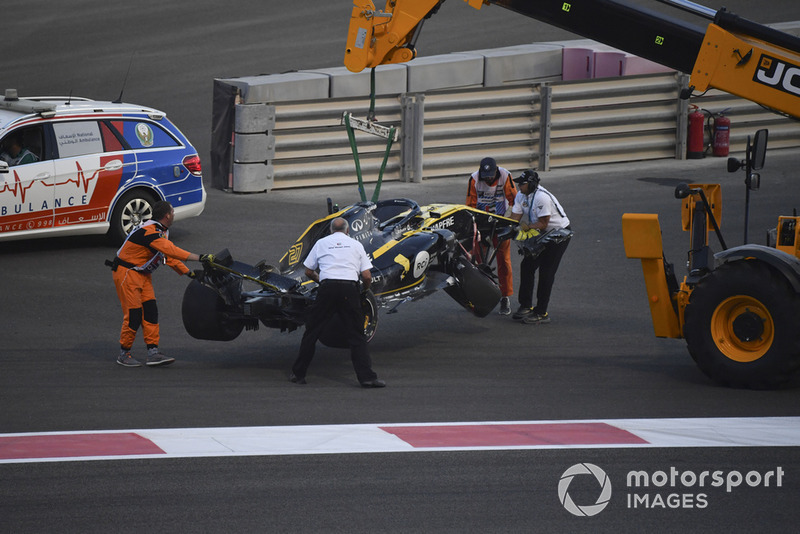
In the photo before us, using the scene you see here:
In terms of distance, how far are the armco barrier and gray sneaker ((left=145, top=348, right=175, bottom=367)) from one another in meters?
8.70

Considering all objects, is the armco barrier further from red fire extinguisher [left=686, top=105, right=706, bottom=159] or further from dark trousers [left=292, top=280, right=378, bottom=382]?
dark trousers [left=292, top=280, right=378, bottom=382]

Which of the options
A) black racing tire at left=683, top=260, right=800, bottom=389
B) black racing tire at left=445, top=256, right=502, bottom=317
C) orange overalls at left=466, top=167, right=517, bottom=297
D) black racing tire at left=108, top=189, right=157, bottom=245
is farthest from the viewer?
black racing tire at left=108, top=189, right=157, bottom=245

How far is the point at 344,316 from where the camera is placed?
410 inches

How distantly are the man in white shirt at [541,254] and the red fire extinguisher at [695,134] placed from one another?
10.1m

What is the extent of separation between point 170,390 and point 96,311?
3.33m

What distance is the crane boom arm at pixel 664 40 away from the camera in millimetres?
10336

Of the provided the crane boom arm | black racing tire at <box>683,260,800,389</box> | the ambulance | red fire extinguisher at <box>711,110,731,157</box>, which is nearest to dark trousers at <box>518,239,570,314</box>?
the crane boom arm

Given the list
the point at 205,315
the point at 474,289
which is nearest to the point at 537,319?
the point at 474,289

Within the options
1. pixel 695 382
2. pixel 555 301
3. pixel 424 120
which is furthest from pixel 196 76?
pixel 695 382

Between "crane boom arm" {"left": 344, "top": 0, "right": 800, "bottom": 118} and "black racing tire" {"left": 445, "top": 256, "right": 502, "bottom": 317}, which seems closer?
"crane boom arm" {"left": 344, "top": 0, "right": 800, "bottom": 118}

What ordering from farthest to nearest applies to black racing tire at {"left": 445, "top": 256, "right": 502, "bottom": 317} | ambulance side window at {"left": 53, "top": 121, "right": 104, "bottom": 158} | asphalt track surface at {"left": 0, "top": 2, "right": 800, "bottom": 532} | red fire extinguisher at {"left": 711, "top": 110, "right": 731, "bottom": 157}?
1. red fire extinguisher at {"left": 711, "top": 110, "right": 731, "bottom": 157}
2. ambulance side window at {"left": 53, "top": 121, "right": 104, "bottom": 158}
3. black racing tire at {"left": 445, "top": 256, "right": 502, "bottom": 317}
4. asphalt track surface at {"left": 0, "top": 2, "right": 800, "bottom": 532}

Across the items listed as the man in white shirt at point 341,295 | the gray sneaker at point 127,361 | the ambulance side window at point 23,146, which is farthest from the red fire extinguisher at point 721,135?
the gray sneaker at point 127,361

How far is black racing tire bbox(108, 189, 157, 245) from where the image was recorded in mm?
15898

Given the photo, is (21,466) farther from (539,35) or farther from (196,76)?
(539,35)
